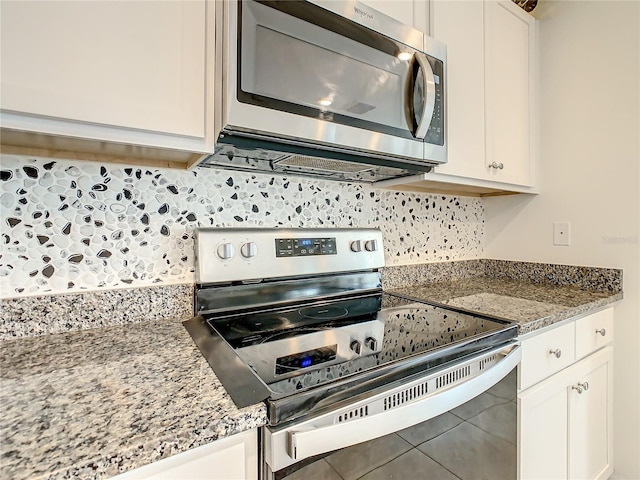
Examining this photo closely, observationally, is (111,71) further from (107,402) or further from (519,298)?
(519,298)

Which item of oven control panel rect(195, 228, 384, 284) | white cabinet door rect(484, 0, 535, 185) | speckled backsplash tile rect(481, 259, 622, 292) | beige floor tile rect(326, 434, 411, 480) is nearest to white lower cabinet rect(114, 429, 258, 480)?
beige floor tile rect(326, 434, 411, 480)

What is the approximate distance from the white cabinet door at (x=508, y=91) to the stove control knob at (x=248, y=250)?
1.01 m

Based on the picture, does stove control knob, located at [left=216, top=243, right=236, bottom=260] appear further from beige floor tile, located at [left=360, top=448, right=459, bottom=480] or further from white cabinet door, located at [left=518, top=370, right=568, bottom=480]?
white cabinet door, located at [left=518, top=370, right=568, bottom=480]

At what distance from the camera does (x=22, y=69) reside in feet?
2.02

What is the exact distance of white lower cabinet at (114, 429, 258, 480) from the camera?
46 centimetres

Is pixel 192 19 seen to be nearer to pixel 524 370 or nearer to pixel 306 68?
pixel 306 68

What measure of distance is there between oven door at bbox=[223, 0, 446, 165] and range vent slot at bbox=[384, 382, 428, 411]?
64 cm

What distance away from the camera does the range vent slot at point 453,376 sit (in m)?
0.73

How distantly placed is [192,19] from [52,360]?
820 mm

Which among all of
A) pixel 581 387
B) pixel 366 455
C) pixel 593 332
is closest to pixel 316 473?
pixel 366 455

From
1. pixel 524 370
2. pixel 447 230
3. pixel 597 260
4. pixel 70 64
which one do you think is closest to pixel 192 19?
pixel 70 64

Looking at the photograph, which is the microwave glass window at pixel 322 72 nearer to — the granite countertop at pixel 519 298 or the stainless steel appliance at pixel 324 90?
the stainless steel appliance at pixel 324 90

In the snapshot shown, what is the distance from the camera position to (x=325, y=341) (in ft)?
2.77

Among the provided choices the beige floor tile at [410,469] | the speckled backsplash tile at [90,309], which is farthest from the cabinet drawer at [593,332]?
the speckled backsplash tile at [90,309]
